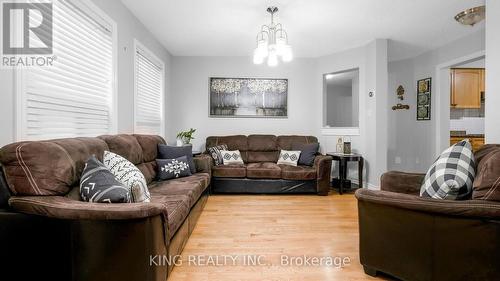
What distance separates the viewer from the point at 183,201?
226 centimetres

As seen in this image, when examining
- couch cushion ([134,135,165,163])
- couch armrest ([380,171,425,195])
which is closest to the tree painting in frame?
couch cushion ([134,135,165,163])

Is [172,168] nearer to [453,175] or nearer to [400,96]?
[453,175]

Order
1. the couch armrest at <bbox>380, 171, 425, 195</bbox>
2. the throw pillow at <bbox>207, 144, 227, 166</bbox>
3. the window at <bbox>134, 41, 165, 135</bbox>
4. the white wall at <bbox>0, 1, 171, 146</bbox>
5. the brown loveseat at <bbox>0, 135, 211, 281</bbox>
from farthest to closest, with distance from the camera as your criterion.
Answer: the throw pillow at <bbox>207, 144, 227, 166</bbox>
the window at <bbox>134, 41, 165, 135</bbox>
the white wall at <bbox>0, 1, 171, 146</bbox>
the couch armrest at <bbox>380, 171, 425, 195</bbox>
the brown loveseat at <bbox>0, 135, 211, 281</bbox>

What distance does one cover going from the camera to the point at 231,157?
4652 mm

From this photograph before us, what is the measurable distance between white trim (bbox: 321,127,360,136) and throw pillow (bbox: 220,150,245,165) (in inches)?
70.8

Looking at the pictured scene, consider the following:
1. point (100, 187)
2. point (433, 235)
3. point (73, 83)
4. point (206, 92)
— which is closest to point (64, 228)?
point (100, 187)

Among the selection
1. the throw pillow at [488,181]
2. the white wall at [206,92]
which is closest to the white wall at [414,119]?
the white wall at [206,92]

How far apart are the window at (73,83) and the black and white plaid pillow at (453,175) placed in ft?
9.30

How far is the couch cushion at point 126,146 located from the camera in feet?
8.28

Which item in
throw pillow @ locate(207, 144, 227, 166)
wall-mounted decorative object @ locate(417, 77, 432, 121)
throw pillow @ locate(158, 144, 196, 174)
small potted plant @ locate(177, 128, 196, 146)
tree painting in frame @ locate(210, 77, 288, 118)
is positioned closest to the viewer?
throw pillow @ locate(158, 144, 196, 174)

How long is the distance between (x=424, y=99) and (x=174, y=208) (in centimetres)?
509

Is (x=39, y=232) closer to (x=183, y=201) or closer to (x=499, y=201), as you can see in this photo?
(x=183, y=201)

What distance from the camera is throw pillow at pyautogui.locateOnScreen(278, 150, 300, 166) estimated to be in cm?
461

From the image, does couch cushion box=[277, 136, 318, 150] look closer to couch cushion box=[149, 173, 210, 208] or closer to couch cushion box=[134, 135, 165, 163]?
couch cushion box=[149, 173, 210, 208]
